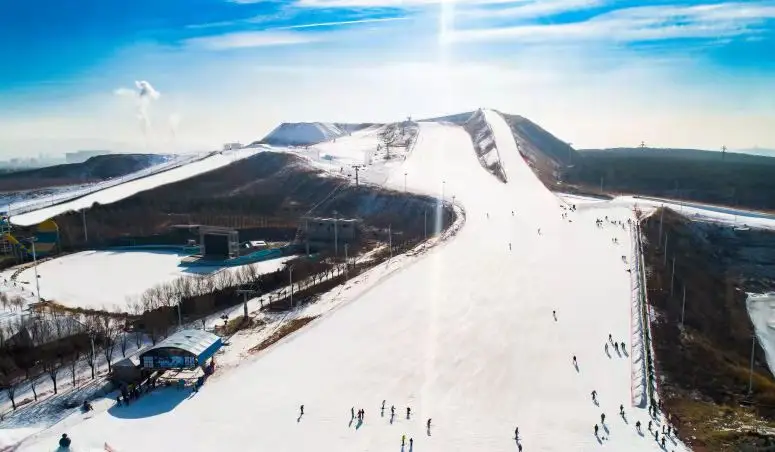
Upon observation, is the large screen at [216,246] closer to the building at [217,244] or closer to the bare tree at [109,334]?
the building at [217,244]

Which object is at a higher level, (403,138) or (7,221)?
(403,138)

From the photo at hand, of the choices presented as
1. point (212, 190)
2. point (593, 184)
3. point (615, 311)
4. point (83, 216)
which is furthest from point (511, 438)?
point (593, 184)

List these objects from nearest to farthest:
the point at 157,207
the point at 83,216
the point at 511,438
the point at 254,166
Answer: the point at 511,438
the point at 83,216
the point at 157,207
the point at 254,166

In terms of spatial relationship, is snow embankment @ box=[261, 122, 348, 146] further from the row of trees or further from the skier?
the skier

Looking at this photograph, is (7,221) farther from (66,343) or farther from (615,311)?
(615,311)

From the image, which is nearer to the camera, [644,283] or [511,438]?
[511,438]

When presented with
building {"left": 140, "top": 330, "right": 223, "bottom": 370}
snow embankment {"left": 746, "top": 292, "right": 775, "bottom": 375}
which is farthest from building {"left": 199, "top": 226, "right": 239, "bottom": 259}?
snow embankment {"left": 746, "top": 292, "right": 775, "bottom": 375}

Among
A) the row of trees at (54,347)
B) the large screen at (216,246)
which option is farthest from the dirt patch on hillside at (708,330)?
the large screen at (216,246)
